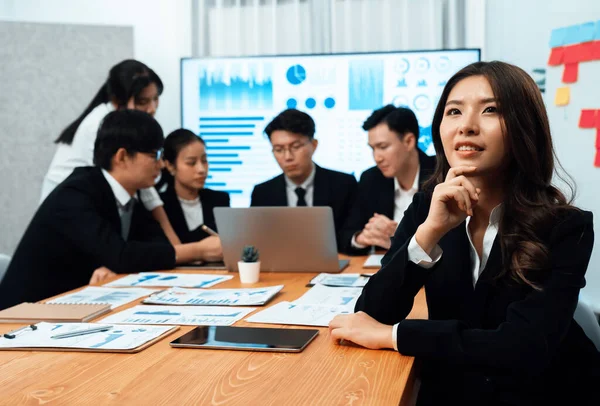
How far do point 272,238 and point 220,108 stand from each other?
2.38m

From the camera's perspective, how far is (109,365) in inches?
49.8

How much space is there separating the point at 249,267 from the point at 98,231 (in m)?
0.65

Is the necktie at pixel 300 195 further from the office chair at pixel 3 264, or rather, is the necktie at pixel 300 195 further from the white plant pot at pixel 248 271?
the office chair at pixel 3 264

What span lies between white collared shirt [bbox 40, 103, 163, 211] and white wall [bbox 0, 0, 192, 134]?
5.03ft

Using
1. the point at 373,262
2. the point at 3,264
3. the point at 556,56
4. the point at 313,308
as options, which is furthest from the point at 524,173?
the point at 556,56

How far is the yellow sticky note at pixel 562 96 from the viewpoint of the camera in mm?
3372

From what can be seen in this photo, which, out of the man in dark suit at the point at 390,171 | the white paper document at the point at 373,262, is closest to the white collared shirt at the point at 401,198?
the man in dark suit at the point at 390,171

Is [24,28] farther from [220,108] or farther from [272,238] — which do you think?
[272,238]

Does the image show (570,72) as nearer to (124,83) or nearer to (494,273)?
Answer: (124,83)

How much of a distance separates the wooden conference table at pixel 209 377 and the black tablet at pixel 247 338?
0.02 metres

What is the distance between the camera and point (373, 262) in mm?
2541

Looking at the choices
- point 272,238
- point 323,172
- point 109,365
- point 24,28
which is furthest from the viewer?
point 24,28

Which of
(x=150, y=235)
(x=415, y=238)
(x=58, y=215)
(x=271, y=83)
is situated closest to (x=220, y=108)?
(x=271, y=83)

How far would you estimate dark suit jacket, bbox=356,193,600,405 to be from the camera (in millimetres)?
1313
